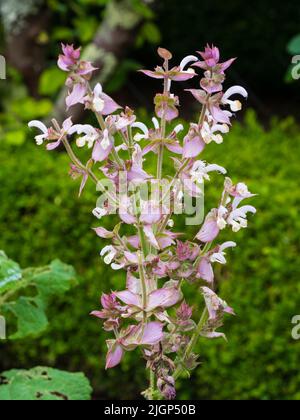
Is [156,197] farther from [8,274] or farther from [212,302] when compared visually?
[8,274]

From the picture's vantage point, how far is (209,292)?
1.36 m

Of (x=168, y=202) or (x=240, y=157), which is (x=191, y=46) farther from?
(x=168, y=202)

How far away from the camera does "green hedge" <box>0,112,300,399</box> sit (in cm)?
290

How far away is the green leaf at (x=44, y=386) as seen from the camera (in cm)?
179

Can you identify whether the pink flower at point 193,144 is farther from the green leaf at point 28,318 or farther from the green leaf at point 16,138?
the green leaf at point 16,138

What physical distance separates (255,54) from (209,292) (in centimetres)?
455

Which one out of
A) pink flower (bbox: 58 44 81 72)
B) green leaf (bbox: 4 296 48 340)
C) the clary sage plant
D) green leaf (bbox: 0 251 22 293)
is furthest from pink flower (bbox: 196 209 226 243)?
green leaf (bbox: 4 296 48 340)

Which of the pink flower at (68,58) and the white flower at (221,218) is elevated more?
the pink flower at (68,58)

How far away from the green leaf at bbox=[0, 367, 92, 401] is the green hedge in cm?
121

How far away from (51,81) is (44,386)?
305cm

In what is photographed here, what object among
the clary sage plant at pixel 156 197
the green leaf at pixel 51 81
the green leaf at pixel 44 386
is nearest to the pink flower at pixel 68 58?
the clary sage plant at pixel 156 197

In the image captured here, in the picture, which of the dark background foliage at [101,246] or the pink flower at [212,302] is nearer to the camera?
the pink flower at [212,302]

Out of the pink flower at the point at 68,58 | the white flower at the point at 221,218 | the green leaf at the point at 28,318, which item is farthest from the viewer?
the green leaf at the point at 28,318
